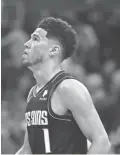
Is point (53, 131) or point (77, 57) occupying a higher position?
point (77, 57)

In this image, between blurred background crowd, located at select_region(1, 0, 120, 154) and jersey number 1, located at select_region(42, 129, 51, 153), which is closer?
jersey number 1, located at select_region(42, 129, 51, 153)

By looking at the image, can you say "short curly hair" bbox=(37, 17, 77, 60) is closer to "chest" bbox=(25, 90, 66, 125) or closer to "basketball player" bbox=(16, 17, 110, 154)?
"basketball player" bbox=(16, 17, 110, 154)

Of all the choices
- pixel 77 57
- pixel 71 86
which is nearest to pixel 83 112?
pixel 71 86

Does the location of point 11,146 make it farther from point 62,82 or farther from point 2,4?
point 62,82

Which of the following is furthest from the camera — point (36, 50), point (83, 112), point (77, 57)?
point (77, 57)

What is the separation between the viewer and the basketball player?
1.54 m

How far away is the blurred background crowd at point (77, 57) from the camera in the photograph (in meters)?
3.76

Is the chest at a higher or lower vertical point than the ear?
lower

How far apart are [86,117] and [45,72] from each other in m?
0.30

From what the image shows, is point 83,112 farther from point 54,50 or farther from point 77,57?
point 77,57

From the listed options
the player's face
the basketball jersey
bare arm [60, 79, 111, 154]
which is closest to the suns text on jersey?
the basketball jersey

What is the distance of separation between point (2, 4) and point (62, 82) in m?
2.16

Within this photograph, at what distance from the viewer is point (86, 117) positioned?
1542 millimetres

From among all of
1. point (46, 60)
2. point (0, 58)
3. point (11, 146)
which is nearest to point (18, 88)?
point (0, 58)
